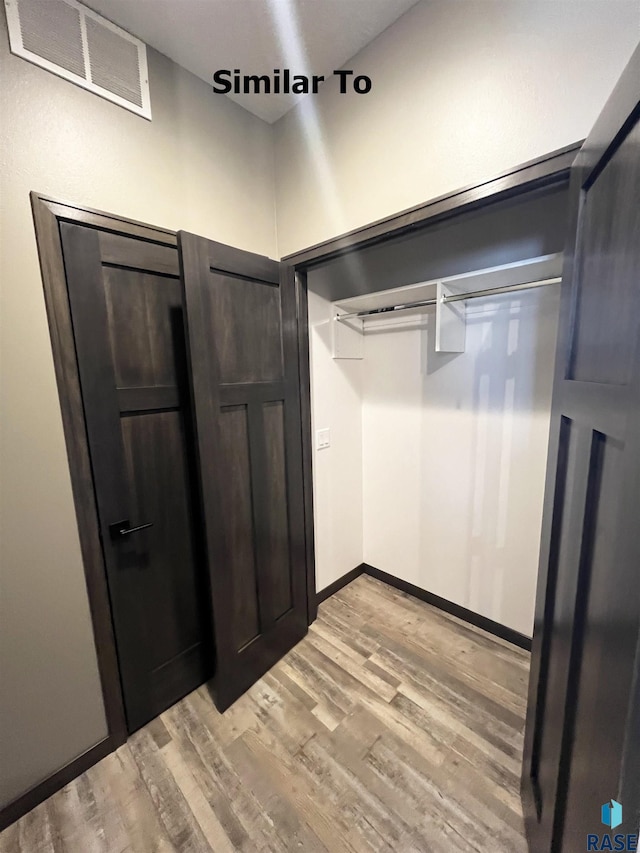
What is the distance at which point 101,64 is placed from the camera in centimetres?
121

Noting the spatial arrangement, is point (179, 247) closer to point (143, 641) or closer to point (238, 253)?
point (238, 253)

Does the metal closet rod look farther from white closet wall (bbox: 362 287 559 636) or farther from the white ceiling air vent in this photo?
the white ceiling air vent

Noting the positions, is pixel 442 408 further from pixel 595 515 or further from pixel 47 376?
pixel 47 376

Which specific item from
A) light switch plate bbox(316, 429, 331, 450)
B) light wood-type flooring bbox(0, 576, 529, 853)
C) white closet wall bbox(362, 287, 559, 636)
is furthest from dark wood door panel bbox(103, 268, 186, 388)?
light wood-type flooring bbox(0, 576, 529, 853)

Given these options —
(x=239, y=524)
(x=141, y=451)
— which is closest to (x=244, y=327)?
(x=141, y=451)

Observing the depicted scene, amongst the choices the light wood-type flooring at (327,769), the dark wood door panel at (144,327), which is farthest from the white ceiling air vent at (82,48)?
the light wood-type flooring at (327,769)

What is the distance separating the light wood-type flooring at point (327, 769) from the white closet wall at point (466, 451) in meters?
0.48

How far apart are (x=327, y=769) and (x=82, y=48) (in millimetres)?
2835

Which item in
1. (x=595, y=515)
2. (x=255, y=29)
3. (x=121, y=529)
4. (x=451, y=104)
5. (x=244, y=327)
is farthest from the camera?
(x=244, y=327)

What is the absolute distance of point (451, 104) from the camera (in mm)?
1169

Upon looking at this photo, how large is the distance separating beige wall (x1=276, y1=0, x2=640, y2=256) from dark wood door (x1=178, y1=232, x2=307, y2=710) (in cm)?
52

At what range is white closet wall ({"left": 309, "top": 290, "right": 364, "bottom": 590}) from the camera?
2135 mm

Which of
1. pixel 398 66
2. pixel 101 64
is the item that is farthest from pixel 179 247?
pixel 398 66

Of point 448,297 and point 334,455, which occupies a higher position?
point 448,297
